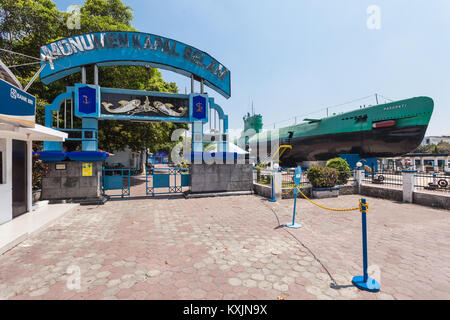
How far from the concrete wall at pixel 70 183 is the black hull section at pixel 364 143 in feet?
81.7

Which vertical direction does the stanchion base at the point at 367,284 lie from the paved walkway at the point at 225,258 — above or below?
above

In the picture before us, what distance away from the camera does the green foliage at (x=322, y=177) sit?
11633mm

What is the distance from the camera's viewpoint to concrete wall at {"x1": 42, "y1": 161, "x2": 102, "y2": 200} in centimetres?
977

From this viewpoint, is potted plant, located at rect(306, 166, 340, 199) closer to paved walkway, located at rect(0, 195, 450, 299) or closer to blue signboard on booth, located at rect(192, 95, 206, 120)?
paved walkway, located at rect(0, 195, 450, 299)

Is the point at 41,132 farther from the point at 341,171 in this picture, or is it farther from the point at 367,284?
the point at 341,171

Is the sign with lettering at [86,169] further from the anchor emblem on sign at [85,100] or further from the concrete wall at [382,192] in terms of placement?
the concrete wall at [382,192]

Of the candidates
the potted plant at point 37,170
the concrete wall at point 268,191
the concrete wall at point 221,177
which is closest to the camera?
the potted plant at point 37,170

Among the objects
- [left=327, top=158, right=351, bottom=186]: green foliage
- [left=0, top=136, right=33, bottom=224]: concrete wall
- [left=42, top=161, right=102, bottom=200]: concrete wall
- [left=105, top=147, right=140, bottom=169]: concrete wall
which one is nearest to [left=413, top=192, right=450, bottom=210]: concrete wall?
[left=327, top=158, right=351, bottom=186]: green foliage

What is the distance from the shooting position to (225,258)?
444 cm

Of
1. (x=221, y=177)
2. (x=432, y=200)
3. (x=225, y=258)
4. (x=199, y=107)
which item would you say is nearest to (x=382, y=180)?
(x=432, y=200)

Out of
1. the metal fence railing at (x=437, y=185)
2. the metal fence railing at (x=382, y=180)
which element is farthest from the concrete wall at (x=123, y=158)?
the metal fence railing at (x=437, y=185)

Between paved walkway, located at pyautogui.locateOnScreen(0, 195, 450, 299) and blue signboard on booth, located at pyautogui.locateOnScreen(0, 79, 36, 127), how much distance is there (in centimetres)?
324

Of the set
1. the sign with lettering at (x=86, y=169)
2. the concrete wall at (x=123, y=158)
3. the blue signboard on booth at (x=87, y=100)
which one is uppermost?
the blue signboard on booth at (x=87, y=100)

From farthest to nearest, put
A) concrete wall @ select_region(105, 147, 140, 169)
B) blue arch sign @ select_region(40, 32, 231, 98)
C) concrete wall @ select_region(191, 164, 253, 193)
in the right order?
concrete wall @ select_region(105, 147, 140, 169)
concrete wall @ select_region(191, 164, 253, 193)
blue arch sign @ select_region(40, 32, 231, 98)
